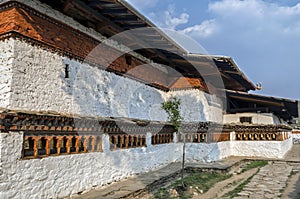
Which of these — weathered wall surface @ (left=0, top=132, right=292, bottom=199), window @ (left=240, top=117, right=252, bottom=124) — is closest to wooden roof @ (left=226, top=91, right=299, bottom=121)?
window @ (left=240, top=117, right=252, bottom=124)

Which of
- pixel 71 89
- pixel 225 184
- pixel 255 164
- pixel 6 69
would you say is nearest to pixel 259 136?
pixel 255 164

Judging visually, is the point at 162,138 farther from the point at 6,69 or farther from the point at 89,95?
the point at 6,69

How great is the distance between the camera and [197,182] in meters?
9.73

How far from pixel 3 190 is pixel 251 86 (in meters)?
16.5

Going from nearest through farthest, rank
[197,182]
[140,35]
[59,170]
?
[59,170]
[197,182]
[140,35]

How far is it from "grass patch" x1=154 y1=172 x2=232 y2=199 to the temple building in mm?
1271

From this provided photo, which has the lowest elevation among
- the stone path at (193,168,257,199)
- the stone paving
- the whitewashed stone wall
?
the stone path at (193,168,257,199)

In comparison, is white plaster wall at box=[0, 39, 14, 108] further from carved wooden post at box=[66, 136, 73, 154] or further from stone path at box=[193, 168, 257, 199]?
stone path at box=[193, 168, 257, 199]

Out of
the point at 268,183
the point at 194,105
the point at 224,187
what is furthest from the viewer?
the point at 194,105

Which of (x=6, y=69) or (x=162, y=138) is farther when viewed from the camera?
(x=162, y=138)

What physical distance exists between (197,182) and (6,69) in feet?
22.2

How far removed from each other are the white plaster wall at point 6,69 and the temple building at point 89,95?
0.08 ft

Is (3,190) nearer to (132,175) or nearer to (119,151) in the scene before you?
(119,151)

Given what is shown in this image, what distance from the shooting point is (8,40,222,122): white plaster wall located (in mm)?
6812
